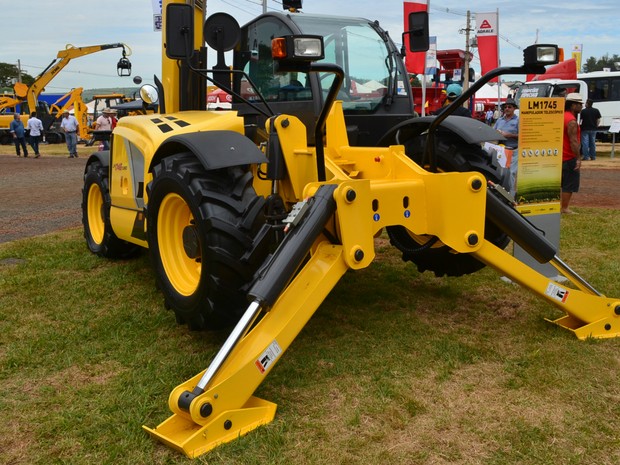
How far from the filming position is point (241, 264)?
362 centimetres

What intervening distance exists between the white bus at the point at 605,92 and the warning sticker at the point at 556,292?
24.0 m

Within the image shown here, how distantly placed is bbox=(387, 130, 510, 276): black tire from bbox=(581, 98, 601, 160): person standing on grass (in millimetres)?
14117

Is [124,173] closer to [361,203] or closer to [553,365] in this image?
[361,203]

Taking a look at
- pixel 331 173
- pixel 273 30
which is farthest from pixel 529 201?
pixel 273 30

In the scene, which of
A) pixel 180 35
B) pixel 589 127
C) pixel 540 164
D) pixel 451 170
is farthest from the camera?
pixel 589 127

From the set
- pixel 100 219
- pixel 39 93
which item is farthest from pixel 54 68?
pixel 100 219

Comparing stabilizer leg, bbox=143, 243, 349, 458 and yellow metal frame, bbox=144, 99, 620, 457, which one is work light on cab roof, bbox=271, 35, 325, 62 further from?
stabilizer leg, bbox=143, 243, 349, 458

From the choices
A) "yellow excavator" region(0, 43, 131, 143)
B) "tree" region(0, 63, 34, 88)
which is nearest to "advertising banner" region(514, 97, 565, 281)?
"yellow excavator" region(0, 43, 131, 143)

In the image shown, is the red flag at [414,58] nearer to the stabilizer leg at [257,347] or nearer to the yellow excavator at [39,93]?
the stabilizer leg at [257,347]

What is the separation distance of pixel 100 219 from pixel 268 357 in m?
4.28

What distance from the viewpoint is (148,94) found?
5680 millimetres

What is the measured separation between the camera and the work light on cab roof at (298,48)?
3295 mm

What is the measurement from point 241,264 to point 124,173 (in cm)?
Result: 230

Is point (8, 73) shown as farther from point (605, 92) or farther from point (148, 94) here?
point (148, 94)
